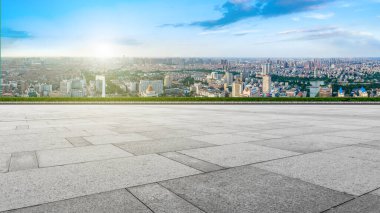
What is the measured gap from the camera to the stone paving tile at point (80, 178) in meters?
3.99

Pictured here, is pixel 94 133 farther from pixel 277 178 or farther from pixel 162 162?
pixel 277 178

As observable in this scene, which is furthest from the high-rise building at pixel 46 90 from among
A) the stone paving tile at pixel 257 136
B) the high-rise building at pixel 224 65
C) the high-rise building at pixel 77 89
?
the high-rise building at pixel 224 65

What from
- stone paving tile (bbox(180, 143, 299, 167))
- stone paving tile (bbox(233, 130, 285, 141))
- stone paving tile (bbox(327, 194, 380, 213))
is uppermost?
stone paving tile (bbox(327, 194, 380, 213))

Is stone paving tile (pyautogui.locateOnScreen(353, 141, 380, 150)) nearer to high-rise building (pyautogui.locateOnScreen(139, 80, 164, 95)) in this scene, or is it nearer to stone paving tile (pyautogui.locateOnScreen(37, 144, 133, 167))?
stone paving tile (pyautogui.locateOnScreen(37, 144, 133, 167))

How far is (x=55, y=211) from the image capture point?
351 cm

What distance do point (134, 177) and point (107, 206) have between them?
1.19 m

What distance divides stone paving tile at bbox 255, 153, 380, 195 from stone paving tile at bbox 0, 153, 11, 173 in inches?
167

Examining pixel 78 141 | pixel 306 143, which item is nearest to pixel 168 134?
pixel 78 141

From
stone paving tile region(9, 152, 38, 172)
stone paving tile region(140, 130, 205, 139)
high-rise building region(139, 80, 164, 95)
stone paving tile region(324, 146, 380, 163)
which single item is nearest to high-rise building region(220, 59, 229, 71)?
high-rise building region(139, 80, 164, 95)

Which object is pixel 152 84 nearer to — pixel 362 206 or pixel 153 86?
pixel 153 86

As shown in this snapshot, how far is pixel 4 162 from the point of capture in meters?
5.84

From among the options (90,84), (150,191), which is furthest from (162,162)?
(90,84)

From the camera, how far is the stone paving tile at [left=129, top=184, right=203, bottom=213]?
3.58 metres

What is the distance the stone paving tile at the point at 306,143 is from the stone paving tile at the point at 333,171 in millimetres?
800
